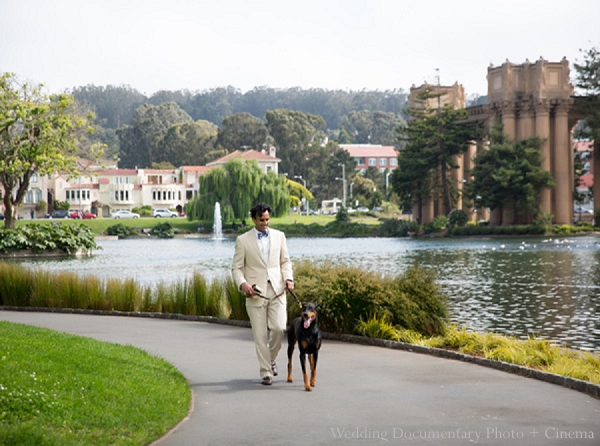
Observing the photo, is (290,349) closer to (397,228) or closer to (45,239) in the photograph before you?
(45,239)

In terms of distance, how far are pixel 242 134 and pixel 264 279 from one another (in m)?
140

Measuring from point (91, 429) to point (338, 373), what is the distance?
4.10 metres

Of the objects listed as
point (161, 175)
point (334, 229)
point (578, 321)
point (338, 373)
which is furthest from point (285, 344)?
point (161, 175)

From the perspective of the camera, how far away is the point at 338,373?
434 inches

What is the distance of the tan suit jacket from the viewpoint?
10.2 metres

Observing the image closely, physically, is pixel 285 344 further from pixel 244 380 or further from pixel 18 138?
pixel 18 138

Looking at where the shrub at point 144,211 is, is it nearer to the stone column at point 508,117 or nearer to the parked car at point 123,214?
the parked car at point 123,214

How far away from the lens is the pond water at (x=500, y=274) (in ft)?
66.5

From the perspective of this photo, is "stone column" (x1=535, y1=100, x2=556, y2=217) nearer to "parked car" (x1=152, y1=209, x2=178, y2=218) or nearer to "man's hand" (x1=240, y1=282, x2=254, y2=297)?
"parked car" (x1=152, y1=209, x2=178, y2=218)

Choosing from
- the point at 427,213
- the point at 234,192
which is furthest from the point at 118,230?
the point at 427,213

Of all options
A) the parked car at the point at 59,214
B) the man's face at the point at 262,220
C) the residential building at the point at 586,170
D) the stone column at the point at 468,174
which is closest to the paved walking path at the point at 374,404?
the man's face at the point at 262,220

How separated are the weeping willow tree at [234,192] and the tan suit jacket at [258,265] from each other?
78844 millimetres

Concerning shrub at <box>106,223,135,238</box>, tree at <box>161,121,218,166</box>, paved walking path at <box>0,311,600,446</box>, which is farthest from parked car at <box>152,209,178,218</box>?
paved walking path at <box>0,311,600,446</box>

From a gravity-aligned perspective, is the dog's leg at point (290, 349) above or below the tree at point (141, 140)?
below
